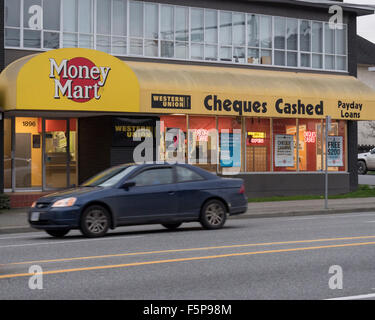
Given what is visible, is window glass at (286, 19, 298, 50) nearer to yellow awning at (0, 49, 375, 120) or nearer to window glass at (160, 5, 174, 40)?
yellow awning at (0, 49, 375, 120)

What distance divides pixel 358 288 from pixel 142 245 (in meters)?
5.23

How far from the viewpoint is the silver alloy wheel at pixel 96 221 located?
14.1m

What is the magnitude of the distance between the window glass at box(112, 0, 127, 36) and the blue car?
1109 cm

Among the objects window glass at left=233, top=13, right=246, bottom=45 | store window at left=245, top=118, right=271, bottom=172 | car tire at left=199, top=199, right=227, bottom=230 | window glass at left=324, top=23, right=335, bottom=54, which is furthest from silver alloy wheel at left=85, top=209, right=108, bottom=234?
window glass at left=324, top=23, right=335, bottom=54

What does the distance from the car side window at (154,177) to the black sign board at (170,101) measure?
8.93 meters

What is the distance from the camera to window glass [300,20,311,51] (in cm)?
2972

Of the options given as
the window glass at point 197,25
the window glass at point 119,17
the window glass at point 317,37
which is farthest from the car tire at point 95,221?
the window glass at point 317,37

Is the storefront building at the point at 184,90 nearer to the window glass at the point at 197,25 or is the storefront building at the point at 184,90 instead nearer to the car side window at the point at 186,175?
the window glass at the point at 197,25

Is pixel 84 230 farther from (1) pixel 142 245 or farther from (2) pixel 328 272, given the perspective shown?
(2) pixel 328 272

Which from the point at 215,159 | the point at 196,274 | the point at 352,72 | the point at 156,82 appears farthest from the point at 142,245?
the point at 352,72

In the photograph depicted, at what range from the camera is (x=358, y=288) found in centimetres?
813

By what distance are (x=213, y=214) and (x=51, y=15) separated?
11666 mm
